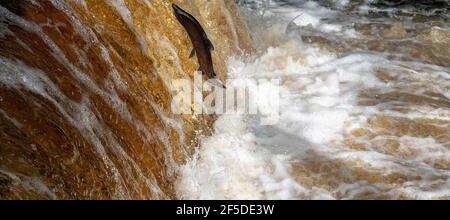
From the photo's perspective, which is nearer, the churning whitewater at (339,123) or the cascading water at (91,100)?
the cascading water at (91,100)

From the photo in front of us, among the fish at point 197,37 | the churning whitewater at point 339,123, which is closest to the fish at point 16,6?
the fish at point 197,37

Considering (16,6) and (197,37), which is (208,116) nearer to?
(197,37)

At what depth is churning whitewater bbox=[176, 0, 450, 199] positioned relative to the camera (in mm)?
4059

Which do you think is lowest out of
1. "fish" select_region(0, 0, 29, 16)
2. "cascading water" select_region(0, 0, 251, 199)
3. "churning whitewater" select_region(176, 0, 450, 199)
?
"churning whitewater" select_region(176, 0, 450, 199)

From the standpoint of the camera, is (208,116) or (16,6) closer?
(16,6)

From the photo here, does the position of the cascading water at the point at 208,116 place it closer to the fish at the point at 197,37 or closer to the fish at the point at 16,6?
the fish at the point at 16,6

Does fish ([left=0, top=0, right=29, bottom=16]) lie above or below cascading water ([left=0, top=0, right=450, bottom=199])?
above

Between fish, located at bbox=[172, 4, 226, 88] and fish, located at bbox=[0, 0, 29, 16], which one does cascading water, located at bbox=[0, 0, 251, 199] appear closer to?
fish, located at bbox=[0, 0, 29, 16]

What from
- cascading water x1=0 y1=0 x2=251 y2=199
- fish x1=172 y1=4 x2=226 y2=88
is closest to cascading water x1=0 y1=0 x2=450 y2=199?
cascading water x1=0 y1=0 x2=251 y2=199

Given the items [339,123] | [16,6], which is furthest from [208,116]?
[16,6]

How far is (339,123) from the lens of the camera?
16.3 ft

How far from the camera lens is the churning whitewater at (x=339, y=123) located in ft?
13.3
